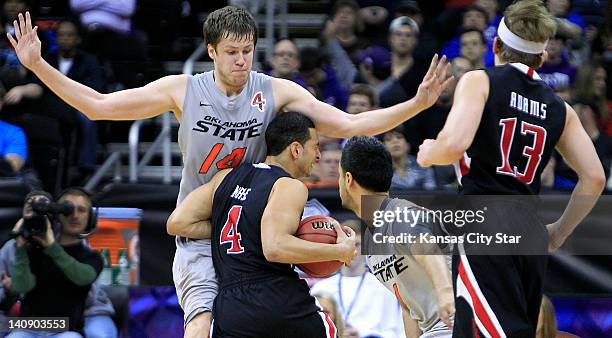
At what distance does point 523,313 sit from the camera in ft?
17.8

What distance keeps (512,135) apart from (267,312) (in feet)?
4.87

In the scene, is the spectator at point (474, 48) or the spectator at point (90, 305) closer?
the spectator at point (90, 305)

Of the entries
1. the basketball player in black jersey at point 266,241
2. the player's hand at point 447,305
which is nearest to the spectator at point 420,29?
the basketball player in black jersey at point 266,241

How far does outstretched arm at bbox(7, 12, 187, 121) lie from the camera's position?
6.11m

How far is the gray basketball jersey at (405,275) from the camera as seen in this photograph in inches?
237

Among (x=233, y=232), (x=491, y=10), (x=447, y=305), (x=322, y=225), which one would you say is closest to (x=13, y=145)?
(x=233, y=232)

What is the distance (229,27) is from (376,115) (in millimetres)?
957

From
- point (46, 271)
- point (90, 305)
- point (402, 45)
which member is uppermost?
point (402, 45)

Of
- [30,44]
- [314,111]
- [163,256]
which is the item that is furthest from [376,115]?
[163,256]

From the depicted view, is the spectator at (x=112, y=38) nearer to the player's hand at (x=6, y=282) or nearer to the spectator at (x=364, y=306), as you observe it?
the player's hand at (x=6, y=282)

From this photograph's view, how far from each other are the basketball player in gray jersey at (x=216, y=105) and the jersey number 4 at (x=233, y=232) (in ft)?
1.19

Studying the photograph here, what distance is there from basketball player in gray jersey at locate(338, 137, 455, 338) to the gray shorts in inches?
32.6

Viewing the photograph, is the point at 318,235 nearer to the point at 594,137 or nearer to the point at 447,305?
the point at 447,305

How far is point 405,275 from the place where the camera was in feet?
19.9
